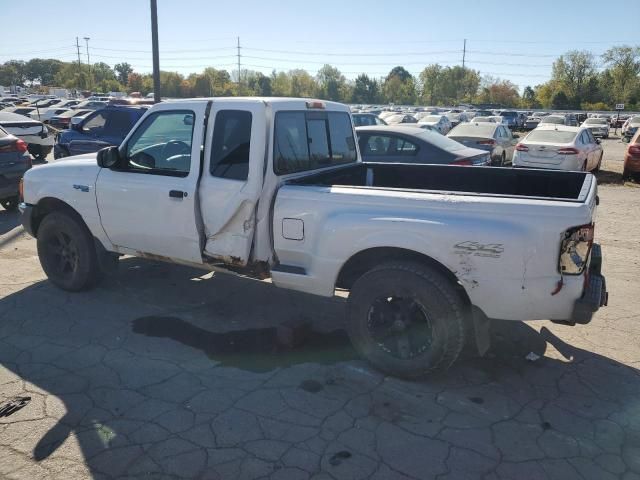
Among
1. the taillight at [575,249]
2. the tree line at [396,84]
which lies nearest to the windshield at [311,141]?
the taillight at [575,249]

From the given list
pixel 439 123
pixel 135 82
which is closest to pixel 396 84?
pixel 135 82

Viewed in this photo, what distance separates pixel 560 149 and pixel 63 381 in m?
12.2

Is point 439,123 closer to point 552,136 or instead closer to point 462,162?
point 552,136

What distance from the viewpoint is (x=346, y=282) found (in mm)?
4109

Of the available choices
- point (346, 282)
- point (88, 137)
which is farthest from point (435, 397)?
point (88, 137)

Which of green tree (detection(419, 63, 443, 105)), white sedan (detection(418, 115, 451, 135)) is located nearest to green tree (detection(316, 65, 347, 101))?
green tree (detection(419, 63, 443, 105))

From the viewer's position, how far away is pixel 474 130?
13484mm

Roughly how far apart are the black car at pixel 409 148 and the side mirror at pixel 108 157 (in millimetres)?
5036

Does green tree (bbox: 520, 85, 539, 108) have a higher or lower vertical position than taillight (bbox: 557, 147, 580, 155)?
higher

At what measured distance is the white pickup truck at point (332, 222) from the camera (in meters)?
3.27

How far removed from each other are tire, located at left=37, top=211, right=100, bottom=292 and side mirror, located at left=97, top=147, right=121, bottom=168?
868mm

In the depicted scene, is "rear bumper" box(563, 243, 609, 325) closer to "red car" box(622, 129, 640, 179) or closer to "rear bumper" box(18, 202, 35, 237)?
"rear bumper" box(18, 202, 35, 237)

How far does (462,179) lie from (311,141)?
158 cm

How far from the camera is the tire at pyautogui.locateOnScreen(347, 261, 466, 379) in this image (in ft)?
11.5
